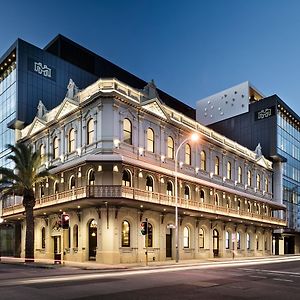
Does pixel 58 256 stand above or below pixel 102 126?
below

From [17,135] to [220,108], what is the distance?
37629 mm

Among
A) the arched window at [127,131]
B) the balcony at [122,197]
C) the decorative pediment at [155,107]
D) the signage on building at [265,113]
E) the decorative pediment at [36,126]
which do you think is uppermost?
the signage on building at [265,113]

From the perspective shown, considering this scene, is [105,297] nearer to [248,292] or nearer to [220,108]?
[248,292]

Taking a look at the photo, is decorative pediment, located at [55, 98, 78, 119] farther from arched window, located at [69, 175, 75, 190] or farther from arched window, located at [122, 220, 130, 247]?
arched window, located at [122, 220, 130, 247]

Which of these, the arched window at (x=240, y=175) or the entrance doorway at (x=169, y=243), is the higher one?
the arched window at (x=240, y=175)

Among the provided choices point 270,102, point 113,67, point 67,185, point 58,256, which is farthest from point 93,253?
point 270,102

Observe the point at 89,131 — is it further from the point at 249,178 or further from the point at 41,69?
the point at 249,178

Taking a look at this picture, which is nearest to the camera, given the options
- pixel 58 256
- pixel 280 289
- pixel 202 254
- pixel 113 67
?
pixel 280 289

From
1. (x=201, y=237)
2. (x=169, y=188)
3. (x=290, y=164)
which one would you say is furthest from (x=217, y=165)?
(x=290, y=164)

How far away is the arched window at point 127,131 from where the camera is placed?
112 ft

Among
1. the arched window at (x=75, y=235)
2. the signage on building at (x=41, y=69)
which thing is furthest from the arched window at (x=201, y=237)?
the signage on building at (x=41, y=69)

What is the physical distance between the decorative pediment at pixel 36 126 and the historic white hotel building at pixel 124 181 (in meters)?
0.13

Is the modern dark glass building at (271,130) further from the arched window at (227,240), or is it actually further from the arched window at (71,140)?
the arched window at (71,140)

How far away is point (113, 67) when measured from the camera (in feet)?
208
